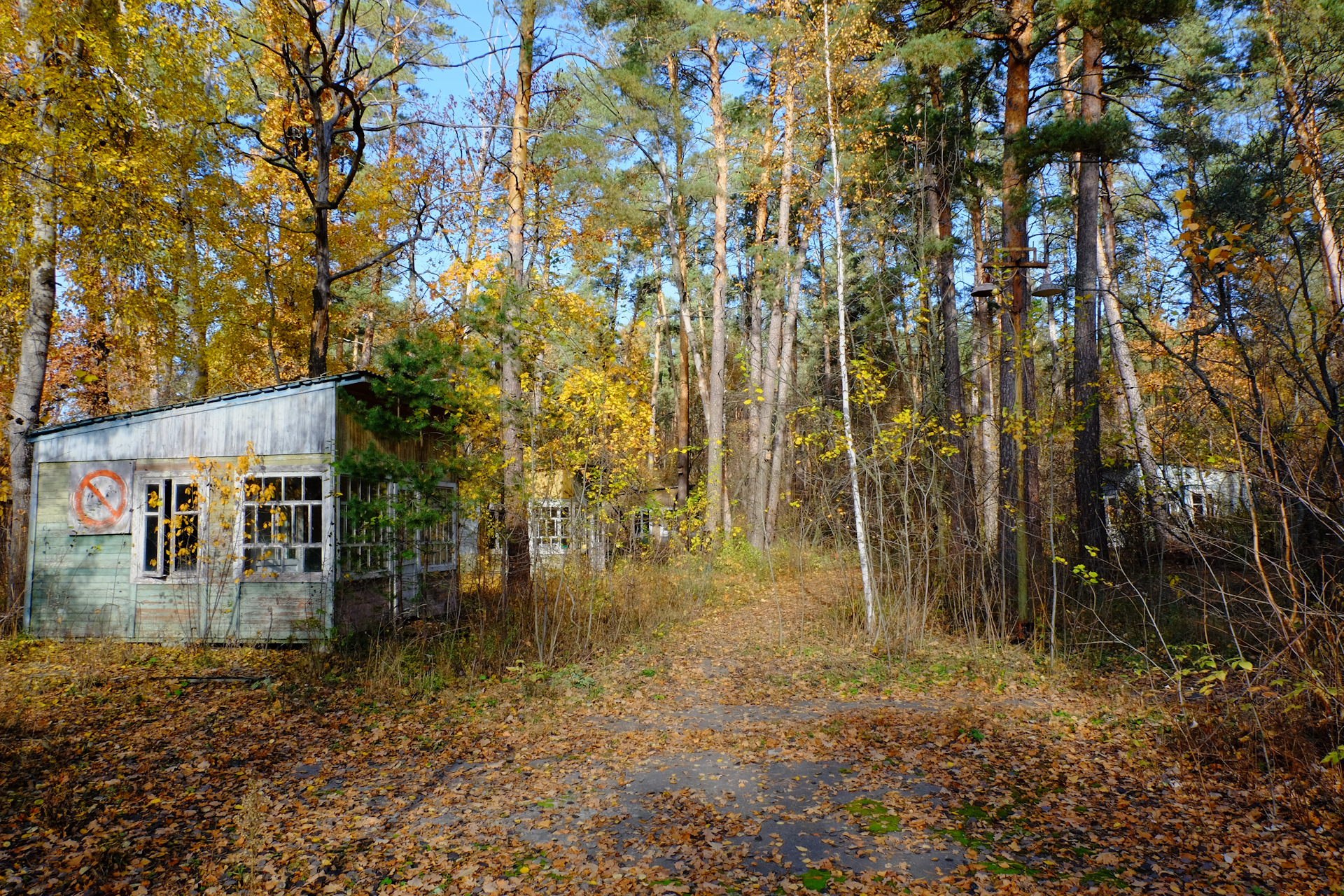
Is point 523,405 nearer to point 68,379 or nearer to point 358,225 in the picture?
point 358,225

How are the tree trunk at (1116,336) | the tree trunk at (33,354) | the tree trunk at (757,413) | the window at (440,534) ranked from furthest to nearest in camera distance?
1. the tree trunk at (757,413)
2. the tree trunk at (1116,336)
3. the tree trunk at (33,354)
4. the window at (440,534)

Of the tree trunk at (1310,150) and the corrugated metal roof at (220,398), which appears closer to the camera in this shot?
the tree trunk at (1310,150)

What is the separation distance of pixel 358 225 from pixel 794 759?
54.5ft

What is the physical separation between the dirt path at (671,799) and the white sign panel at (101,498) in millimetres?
3777

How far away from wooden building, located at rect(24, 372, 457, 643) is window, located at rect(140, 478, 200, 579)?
0.08 feet

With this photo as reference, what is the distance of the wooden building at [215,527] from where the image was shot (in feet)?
31.6

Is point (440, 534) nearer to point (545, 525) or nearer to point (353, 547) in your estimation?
point (353, 547)

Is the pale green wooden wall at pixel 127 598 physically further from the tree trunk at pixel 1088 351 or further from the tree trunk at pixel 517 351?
the tree trunk at pixel 1088 351

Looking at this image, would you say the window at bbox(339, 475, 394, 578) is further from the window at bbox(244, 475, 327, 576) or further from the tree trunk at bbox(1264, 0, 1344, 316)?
the tree trunk at bbox(1264, 0, 1344, 316)

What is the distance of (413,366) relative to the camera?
357 inches

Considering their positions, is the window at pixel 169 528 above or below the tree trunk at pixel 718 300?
below

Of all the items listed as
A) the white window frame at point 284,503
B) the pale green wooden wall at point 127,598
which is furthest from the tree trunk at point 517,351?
the pale green wooden wall at point 127,598

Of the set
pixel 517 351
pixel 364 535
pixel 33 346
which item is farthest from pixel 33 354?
pixel 517 351

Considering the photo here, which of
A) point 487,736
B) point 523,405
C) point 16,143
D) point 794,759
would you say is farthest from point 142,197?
point 794,759
